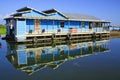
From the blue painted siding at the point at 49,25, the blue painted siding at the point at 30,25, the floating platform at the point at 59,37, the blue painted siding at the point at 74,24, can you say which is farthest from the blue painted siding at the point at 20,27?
the blue painted siding at the point at 74,24

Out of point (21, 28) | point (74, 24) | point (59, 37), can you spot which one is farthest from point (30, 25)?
point (74, 24)

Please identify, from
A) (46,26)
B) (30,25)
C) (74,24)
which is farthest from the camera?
(74,24)

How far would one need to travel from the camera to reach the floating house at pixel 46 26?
2825cm

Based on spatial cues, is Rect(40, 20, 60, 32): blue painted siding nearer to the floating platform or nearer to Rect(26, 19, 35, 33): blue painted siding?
the floating platform

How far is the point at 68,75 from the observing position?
1288cm

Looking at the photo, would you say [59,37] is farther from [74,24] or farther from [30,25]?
[74,24]

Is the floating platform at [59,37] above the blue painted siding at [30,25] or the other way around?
the other way around

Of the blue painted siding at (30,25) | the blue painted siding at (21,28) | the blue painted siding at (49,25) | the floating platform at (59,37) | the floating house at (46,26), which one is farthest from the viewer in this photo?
the blue painted siding at (49,25)

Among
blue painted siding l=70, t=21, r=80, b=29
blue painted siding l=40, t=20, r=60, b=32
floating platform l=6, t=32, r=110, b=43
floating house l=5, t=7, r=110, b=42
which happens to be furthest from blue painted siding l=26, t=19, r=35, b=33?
blue painted siding l=70, t=21, r=80, b=29

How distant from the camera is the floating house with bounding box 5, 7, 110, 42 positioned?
2825 cm

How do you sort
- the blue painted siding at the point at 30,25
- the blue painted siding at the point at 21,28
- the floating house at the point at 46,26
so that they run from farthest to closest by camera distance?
the blue painted siding at the point at 30,25 < the floating house at the point at 46,26 < the blue painted siding at the point at 21,28

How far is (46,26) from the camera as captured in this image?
32.2 metres


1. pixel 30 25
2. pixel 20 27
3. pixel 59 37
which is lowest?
pixel 59 37

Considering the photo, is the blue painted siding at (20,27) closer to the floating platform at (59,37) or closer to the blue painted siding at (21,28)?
the blue painted siding at (21,28)
